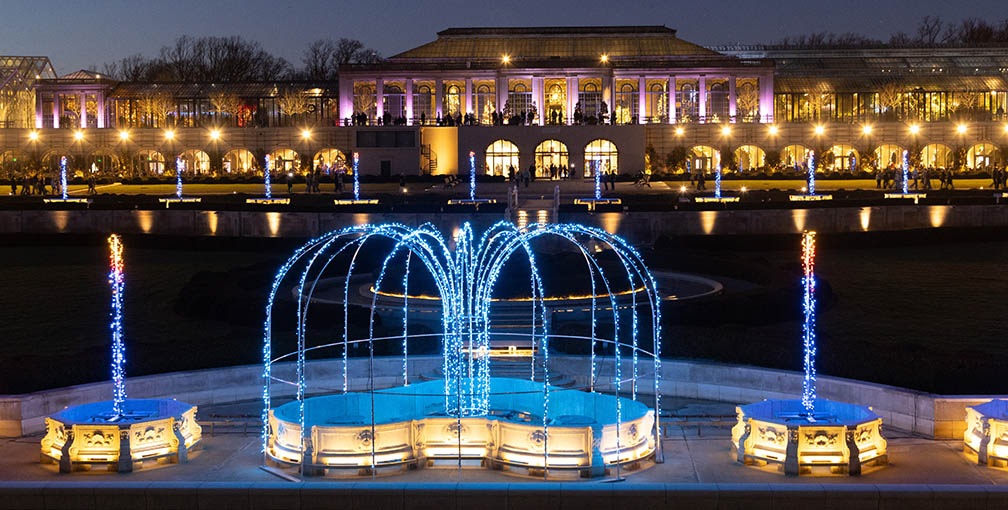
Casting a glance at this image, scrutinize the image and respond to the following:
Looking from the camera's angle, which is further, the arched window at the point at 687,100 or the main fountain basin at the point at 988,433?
the arched window at the point at 687,100

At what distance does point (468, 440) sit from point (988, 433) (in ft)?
19.1

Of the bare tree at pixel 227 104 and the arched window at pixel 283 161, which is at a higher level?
the bare tree at pixel 227 104

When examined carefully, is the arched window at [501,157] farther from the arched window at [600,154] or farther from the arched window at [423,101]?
the arched window at [423,101]

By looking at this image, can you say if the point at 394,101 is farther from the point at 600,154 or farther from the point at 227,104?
the point at 600,154

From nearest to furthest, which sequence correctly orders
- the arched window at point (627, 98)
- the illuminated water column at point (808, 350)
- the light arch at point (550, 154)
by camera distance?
the illuminated water column at point (808, 350) → the light arch at point (550, 154) → the arched window at point (627, 98)

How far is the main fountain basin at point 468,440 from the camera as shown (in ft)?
45.5

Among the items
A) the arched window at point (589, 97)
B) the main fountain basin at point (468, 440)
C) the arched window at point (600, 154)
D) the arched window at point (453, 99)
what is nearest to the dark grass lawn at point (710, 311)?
the main fountain basin at point (468, 440)

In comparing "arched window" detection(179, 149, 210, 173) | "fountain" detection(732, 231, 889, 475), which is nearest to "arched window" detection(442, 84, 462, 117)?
"arched window" detection(179, 149, 210, 173)

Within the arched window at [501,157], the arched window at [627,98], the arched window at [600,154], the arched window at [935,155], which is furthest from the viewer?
the arched window at [627,98]

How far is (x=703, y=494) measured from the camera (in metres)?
12.3

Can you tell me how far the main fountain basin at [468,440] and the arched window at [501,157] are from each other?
59.3m

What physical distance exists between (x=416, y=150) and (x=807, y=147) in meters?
23.6

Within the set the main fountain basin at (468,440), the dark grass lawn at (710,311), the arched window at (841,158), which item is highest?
A: the arched window at (841,158)

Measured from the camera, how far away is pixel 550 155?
74.3m
